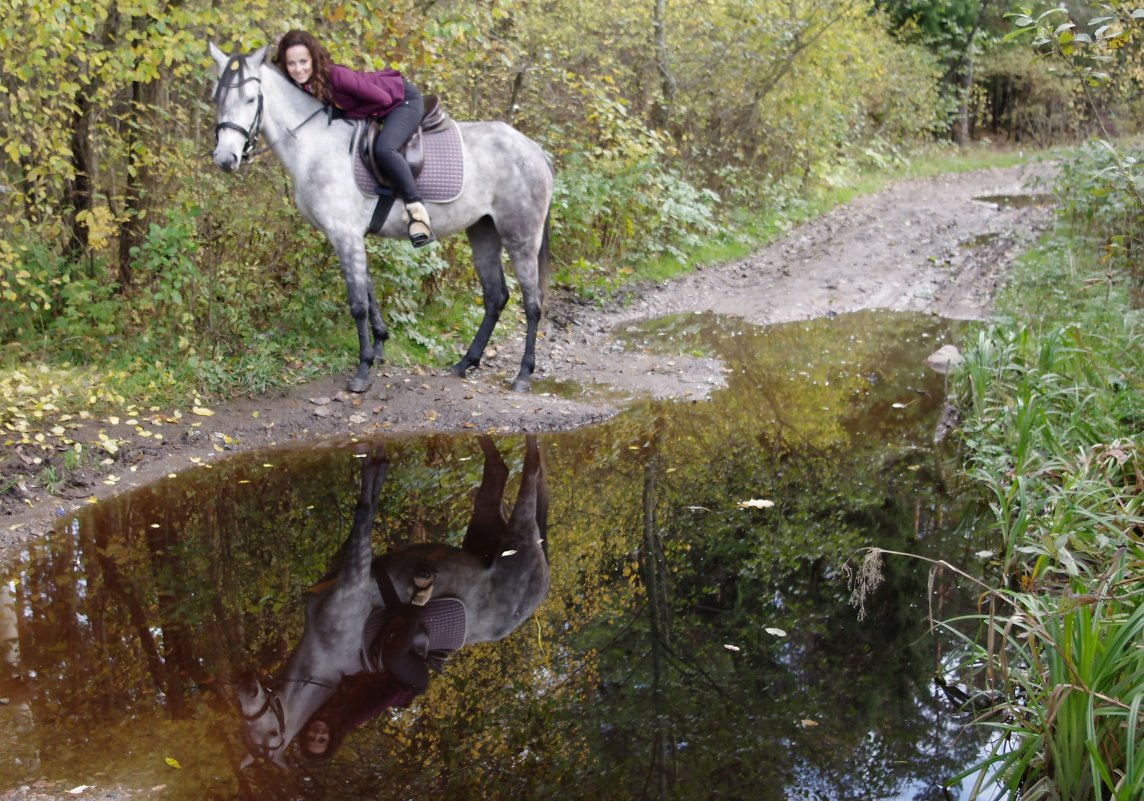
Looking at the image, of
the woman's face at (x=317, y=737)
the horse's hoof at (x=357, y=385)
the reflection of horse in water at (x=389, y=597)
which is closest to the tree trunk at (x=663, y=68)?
the horse's hoof at (x=357, y=385)

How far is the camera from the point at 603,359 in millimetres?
9008

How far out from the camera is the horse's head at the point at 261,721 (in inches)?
144

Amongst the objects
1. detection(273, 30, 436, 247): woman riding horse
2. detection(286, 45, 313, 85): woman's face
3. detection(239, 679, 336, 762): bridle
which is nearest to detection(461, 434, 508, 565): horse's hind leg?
detection(239, 679, 336, 762): bridle

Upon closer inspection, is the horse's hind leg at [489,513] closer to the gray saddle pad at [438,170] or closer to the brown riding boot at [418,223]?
the brown riding boot at [418,223]

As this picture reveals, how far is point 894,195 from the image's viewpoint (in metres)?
18.7

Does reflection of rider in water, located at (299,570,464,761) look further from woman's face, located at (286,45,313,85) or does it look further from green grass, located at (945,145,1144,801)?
woman's face, located at (286,45,313,85)

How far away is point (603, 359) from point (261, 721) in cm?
561

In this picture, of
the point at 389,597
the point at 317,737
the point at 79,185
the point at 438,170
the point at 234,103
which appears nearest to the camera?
the point at 317,737

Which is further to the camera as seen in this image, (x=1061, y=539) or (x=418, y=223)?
(x=418, y=223)

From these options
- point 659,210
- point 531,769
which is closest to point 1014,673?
point 531,769

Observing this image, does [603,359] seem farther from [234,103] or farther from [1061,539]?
[1061,539]

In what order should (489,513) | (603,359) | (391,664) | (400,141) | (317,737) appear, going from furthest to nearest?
(603,359), (400,141), (489,513), (391,664), (317,737)

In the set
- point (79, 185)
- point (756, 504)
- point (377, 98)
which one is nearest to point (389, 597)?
point (756, 504)

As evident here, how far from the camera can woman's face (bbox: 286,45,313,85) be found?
22.5 ft
